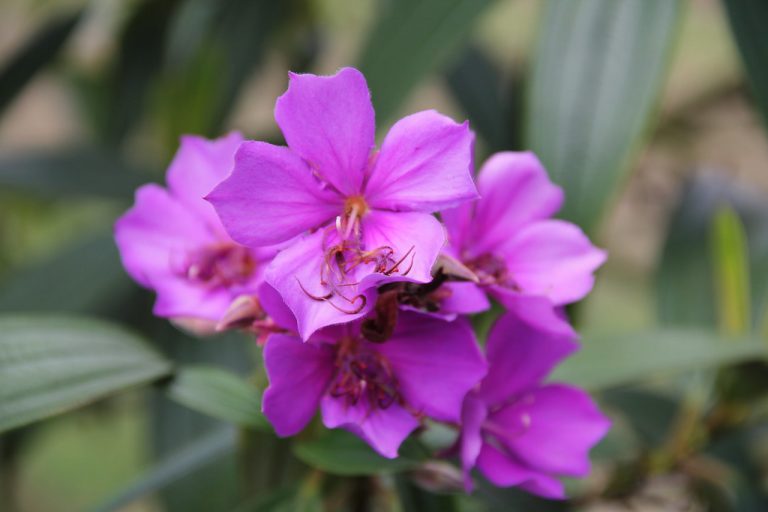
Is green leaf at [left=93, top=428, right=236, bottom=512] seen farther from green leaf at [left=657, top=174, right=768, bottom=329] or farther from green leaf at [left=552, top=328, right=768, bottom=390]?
green leaf at [left=657, top=174, right=768, bottom=329]

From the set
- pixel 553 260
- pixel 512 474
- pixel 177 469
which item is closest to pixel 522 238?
pixel 553 260

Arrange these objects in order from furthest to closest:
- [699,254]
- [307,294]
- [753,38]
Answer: [699,254], [753,38], [307,294]

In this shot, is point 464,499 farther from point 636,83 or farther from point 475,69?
point 475,69

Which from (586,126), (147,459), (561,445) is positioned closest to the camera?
(561,445)

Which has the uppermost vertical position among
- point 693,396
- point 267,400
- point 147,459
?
point 267,400

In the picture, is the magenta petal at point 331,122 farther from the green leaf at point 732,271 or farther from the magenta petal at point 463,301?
the green leaf at point 732,271

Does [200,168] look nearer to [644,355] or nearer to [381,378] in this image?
[381,378]

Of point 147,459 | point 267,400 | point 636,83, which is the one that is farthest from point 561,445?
point 147,459
